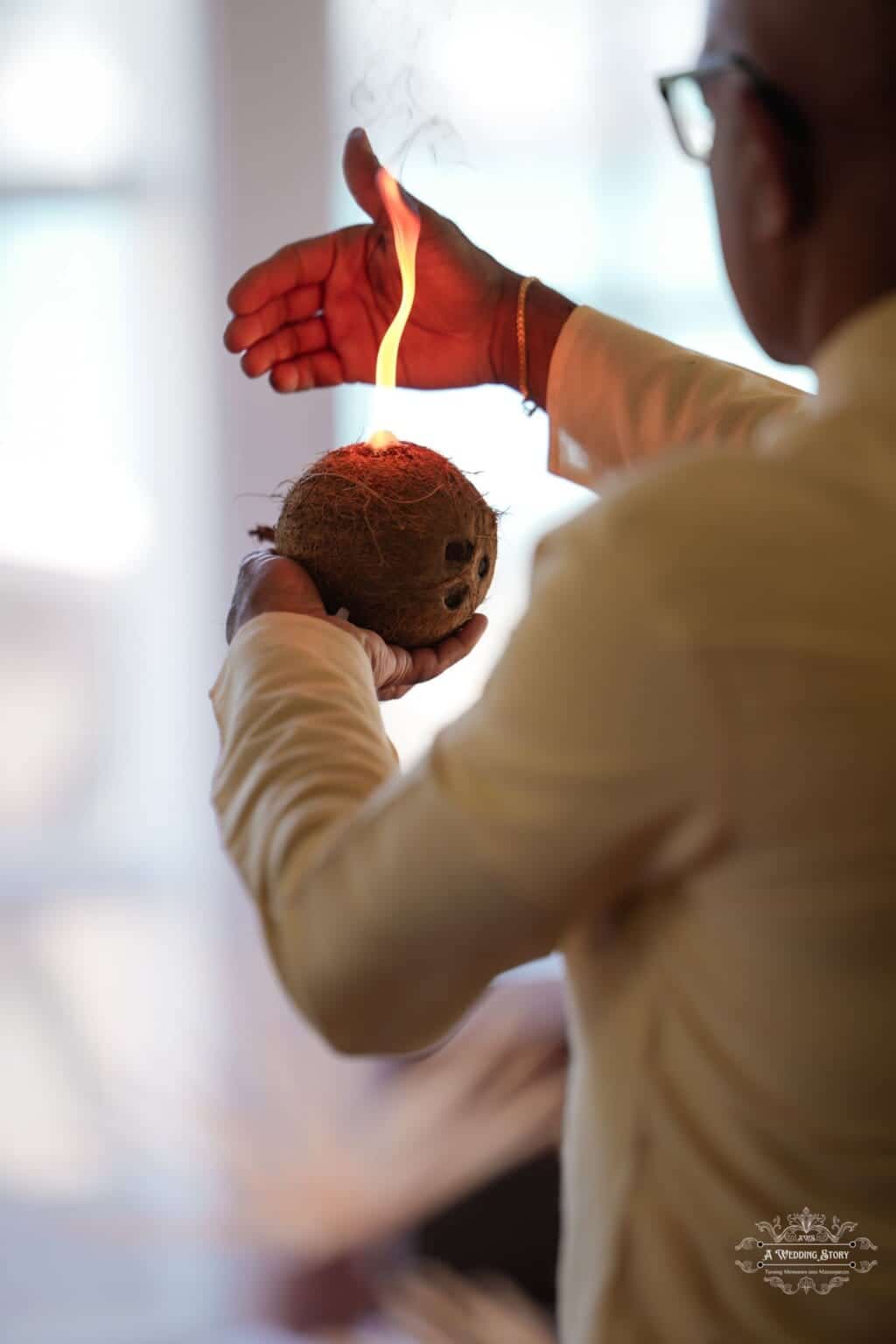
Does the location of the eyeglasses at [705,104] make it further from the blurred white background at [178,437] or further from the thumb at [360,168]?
the blurred white background at [178,437]

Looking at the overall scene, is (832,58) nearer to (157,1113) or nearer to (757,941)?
(757,941)

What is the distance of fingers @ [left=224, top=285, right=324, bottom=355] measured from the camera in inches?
36.1

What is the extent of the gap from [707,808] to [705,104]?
289 millimetres

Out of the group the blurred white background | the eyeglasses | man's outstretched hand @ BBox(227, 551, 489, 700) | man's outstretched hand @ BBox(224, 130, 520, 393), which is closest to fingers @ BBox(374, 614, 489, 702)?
man's outstretched hand @ BBox(227, 551, 489, 700)

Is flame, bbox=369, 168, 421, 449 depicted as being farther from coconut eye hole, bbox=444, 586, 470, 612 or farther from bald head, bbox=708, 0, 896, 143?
bald head, bbox=708, 0, 896, 143

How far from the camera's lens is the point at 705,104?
1.73 ft

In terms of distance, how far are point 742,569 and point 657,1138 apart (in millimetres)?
229

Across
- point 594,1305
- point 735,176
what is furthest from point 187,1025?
point 735,176

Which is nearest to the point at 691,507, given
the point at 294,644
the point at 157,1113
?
the point at 294,644

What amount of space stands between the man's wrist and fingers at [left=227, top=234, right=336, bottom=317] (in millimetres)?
133

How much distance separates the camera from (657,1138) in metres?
0.50

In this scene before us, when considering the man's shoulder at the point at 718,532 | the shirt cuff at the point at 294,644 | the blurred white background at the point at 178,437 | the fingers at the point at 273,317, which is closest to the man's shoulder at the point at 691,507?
the man's shoulder at the point at 718,532

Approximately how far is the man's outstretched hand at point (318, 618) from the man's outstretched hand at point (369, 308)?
A: 0.21 metres

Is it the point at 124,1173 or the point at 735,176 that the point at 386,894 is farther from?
the point at 124,1173
